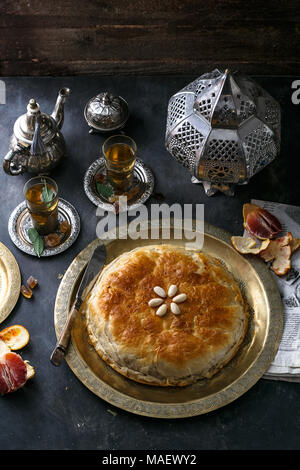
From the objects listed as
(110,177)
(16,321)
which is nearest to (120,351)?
(16,321)

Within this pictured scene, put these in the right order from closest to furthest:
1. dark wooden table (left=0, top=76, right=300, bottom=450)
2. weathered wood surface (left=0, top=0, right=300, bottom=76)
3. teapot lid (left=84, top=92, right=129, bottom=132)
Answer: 1. dark wooden table (left=0, top=76, right=300, bottom=450)
2. teapot lid (left=84, top=92, right=129, bottom=132)
3. weathered wood surface (left=0, top=0, right=300, bottom=76)

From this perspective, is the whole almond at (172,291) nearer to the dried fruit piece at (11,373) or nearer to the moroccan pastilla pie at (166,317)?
the moroccan pastilla pie at (166,317)

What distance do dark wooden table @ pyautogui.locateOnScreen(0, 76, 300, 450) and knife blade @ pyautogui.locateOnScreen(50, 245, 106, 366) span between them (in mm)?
69

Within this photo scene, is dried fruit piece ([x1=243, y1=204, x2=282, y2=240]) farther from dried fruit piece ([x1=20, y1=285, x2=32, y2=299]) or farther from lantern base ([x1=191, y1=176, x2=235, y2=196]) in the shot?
dried fruit piece ([x1=20, y1=285, x2=32, y2=299])

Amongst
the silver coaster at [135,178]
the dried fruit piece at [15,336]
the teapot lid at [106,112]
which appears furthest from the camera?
the teapot lid at [106,112]

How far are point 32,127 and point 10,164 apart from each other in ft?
0.59

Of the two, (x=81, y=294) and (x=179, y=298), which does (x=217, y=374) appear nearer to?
(x=179, y=298)

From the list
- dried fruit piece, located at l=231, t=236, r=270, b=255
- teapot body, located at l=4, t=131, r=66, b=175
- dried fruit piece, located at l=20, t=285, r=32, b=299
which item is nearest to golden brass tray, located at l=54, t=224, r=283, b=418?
dried fruit piece, located at l=231, t=236, r=270, b=255

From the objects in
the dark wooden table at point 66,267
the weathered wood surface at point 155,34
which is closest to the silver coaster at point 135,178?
the dark wooden table at point 66,267

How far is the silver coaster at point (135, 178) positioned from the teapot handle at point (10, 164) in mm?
282

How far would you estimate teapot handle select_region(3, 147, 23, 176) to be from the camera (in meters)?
2.51

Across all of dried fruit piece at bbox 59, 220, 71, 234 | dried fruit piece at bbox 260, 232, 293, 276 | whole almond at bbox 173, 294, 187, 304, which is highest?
dried fruit piece at bbox 59, 220, 71, 234

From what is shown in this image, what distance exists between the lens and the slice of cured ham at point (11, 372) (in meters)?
2.19

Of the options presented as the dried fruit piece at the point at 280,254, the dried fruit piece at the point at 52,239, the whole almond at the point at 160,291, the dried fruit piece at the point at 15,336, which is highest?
the dried fruit piece at the point at 52,239
